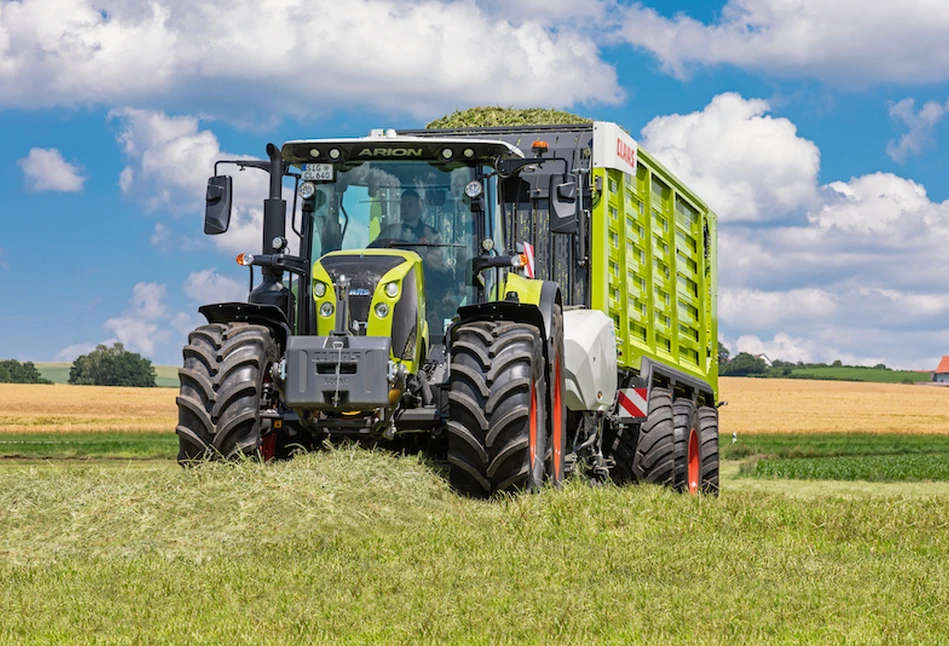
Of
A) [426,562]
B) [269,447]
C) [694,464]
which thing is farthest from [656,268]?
[426,562]

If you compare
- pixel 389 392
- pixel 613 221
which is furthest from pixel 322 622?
pixel 613 221

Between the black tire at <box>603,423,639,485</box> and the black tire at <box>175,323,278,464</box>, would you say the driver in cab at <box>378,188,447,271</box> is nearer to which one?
the black tire at <box>175,323,278,464</box>

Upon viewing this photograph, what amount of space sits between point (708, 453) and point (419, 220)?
7.56 metres

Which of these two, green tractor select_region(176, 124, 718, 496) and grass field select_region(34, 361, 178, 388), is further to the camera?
grass field select_region(34, 361, 178, 388)

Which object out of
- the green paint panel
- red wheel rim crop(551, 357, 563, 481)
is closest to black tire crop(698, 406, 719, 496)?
the green paint panel

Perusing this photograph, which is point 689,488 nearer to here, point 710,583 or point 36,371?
point 710,583

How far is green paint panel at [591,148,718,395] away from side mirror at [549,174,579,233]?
218 centimetres

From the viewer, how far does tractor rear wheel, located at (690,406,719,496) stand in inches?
639

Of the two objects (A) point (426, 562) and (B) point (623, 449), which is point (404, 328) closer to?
(A) point (426, 562)

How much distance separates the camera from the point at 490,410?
8883 millimetres

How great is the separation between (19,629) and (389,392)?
3.64 metres

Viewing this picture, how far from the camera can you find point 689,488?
15523 mm

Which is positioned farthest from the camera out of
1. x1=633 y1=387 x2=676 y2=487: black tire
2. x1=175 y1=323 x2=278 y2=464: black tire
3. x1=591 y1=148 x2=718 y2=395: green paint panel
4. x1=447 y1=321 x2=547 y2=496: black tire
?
x1=633 y1=387 x2=676 y2=487: black tire

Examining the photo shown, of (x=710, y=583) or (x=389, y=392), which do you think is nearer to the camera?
(x=710, y=583)
